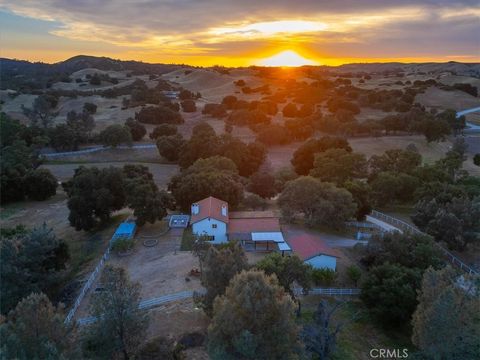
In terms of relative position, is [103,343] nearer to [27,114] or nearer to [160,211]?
[160,211]

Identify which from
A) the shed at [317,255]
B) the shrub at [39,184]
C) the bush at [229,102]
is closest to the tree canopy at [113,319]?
the shed at [317,255]

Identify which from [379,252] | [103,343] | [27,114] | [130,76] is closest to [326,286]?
[379,252]

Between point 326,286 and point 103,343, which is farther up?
point 103,343

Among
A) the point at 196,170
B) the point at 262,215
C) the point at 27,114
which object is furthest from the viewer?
the point at 27,114

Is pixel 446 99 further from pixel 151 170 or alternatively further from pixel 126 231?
pixel 126 231

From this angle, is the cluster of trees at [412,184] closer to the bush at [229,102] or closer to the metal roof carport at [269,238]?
the metal roof carport at [269,238]

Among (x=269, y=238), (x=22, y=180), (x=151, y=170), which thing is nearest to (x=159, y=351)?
(x=269, y=238)

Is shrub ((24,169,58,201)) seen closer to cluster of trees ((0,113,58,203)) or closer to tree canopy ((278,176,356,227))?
cluster of trees ((0,113,58,203))
